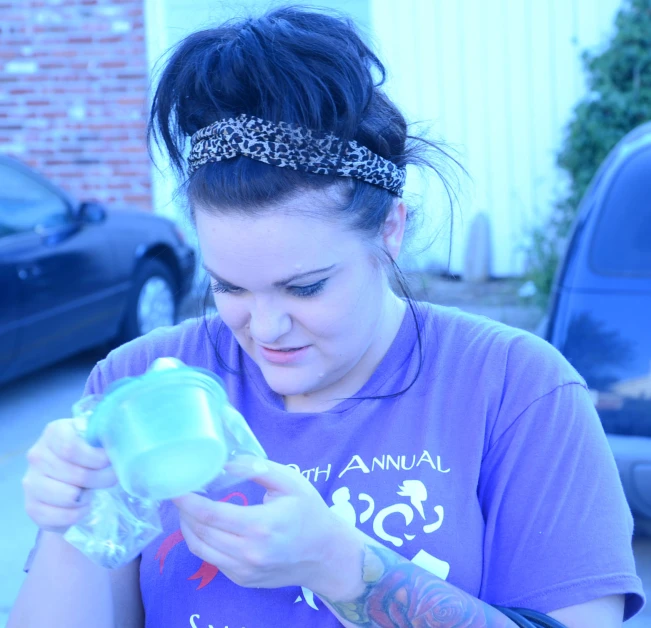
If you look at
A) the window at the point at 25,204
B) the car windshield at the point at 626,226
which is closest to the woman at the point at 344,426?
the car windshield at the point at 626,226

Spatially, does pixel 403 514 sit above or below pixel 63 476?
below

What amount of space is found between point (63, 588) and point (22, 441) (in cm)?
406

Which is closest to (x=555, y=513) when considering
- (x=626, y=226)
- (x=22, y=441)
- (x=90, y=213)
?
(x=626, y=226)

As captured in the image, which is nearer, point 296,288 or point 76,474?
point 76,474

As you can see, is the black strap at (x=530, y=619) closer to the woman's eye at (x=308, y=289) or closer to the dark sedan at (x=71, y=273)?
the woman's eye at (x=308, y=289)

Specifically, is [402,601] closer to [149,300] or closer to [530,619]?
[530,619]

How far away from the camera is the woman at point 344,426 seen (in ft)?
4.46

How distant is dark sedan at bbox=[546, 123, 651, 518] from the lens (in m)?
3.17

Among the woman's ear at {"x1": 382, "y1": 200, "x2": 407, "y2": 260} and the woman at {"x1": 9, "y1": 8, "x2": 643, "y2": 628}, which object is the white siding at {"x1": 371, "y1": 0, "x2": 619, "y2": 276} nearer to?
the woman's ear at {"x1": 382, "y1": 200, "x2": 407, "y2": 260}

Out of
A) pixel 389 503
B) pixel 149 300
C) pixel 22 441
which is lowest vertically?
pixel 22 441

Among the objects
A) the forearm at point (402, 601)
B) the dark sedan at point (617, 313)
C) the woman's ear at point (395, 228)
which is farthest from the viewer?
the dark sedan at point (617, 313)

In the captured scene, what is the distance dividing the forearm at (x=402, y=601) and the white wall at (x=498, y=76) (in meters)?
6.06

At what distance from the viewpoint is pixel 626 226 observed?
3355 mm

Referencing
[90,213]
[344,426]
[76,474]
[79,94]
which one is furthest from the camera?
[79,94]
